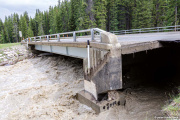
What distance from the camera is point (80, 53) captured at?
9383 millimetres

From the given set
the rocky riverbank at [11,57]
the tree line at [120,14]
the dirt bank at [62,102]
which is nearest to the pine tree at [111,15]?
the tree line at [120,14]

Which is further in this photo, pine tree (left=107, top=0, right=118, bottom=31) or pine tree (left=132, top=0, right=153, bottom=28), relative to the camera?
pine tree (left=107, top=0, right=118, bottom=31)

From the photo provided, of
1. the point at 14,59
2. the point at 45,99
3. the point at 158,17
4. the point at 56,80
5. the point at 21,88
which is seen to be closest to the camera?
the point at 45,99

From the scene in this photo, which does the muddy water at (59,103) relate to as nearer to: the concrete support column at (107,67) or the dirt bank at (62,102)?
the dirt bank at (62,102)

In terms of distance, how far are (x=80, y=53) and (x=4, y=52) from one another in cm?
2056

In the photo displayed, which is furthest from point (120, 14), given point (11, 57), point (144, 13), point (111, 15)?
point (11, 57)

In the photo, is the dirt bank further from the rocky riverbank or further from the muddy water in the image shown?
the rocky riverbank

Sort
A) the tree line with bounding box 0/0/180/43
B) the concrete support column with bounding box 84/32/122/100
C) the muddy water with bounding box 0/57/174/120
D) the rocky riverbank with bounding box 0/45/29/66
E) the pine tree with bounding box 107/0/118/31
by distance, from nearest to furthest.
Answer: the concrete support column with bounding box 84/32/122/100 → the muddy water with bounding box 0/57/174/120 → the rocky riverbank with bounding box 0/45/29/66 → the tree line with bounding box 0/0/180/43 → the pine tree with bounding box 107/0/118/31

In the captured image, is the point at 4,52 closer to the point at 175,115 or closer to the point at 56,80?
the point at 56,80

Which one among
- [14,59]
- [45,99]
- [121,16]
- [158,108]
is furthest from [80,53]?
[121,16]

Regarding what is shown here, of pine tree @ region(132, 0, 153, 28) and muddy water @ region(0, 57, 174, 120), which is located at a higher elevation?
pine tree @ region(132, 0, 153, 28)

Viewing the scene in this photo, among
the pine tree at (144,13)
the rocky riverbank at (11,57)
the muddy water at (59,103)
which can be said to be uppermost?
the pine tree at (144,13)

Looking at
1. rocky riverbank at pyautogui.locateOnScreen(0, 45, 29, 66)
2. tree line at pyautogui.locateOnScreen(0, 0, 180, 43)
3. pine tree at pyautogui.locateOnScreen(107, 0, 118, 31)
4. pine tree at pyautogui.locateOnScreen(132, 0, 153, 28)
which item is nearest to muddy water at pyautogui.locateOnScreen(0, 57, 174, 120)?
rocky riverbank at pyautogui.locateOnScreen(0, 45, 29, 66)

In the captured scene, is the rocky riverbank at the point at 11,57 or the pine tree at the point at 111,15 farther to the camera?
the pine tree at the point at 111,15
